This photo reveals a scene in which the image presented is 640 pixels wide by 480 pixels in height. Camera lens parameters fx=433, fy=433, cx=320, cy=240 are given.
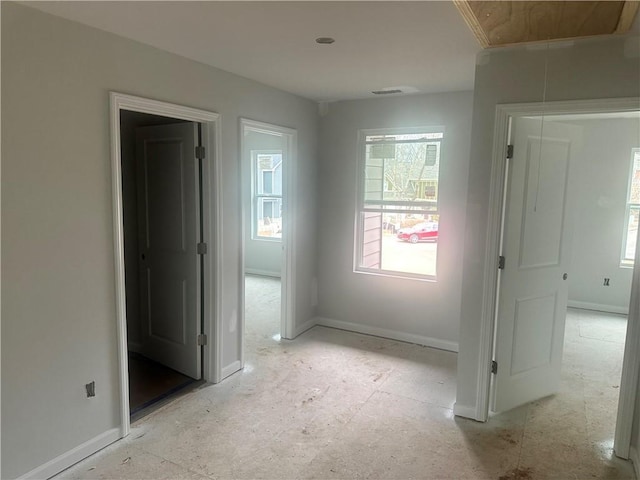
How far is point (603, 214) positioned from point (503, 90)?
4049 millimetres

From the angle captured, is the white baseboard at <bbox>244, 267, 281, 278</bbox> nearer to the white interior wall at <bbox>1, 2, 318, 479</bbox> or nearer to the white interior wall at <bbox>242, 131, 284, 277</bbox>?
the white interior wall at <bbox>242, 131, 284, 277</bbox>

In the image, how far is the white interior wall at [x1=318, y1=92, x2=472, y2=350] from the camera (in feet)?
13.5

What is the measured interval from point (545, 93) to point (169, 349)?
3.43m

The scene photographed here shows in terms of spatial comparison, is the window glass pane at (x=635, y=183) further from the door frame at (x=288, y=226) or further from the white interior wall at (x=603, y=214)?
the door frame at (x=288, y=226)

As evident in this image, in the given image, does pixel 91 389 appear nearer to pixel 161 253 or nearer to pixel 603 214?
pixel 161 253

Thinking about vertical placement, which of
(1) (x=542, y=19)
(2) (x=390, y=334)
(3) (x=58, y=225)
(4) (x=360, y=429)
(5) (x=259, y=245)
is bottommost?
(4) (x=360, y=429)

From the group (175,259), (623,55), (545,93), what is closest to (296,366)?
(175,259)

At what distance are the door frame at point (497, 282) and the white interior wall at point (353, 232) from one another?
1236 mm

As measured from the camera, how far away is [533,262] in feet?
10.2

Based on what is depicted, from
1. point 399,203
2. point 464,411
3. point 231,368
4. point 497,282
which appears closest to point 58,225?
point 231,368

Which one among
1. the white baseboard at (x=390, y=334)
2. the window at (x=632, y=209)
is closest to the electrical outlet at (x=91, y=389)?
the white baseboard at (x=390, y=334)

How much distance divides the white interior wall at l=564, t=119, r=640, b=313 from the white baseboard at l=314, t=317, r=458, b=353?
273 centimetres

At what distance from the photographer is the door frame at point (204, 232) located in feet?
8.50

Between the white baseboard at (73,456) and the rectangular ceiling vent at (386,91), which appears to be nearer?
the white baseboard at (73,456)
